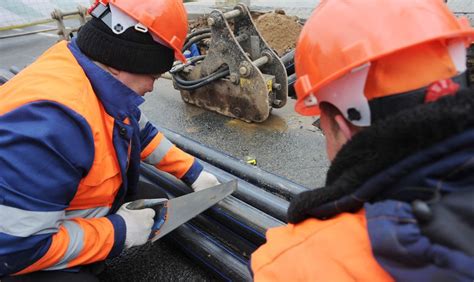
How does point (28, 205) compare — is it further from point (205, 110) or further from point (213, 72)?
point (205, 110)

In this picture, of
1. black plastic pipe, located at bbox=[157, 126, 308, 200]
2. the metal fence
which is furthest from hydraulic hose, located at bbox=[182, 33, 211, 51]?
the metal fence

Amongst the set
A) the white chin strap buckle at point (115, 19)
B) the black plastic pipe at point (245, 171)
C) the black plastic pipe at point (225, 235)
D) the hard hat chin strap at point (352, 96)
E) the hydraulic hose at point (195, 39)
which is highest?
the white chin strap buckle at point (115, 19)

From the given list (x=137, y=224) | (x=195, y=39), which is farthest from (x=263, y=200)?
(x=195, y=39)

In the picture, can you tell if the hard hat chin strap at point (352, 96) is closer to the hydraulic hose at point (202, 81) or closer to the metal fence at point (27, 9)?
the hydraulic hose at point (202, 81)

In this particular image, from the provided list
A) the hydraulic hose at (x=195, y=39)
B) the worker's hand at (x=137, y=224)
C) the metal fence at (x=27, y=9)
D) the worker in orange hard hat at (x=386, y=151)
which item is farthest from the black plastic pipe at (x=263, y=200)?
the metal fence at (x=27, y=9)

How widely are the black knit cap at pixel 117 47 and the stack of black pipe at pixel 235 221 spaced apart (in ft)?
3.30

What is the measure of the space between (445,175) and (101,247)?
1.55m

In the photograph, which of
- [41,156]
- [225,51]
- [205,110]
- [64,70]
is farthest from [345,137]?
[205,110]

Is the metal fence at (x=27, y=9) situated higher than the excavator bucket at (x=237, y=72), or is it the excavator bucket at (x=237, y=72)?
the excavator bucket at (x=237, y=72)

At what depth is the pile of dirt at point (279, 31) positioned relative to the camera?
616 centimetres

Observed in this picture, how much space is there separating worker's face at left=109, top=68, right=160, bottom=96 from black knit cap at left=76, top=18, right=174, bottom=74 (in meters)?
0.03

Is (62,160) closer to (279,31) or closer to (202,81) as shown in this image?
(202,81)

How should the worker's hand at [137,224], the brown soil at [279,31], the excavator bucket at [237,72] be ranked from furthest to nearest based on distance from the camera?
the brown soil at [279,31] < the excavator bucket at [237,72] < the worker's hand at [137,224]

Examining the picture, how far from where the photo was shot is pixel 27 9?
11.9 metres
